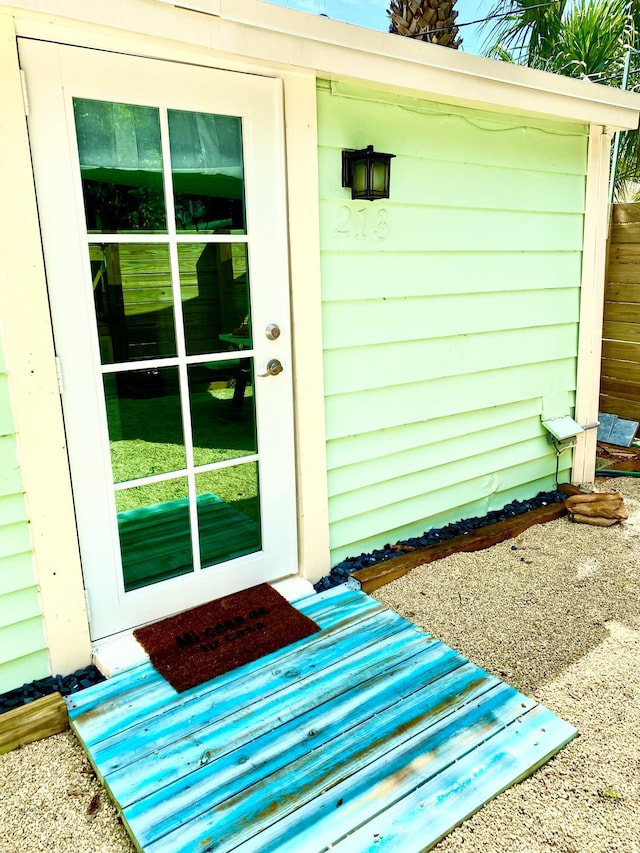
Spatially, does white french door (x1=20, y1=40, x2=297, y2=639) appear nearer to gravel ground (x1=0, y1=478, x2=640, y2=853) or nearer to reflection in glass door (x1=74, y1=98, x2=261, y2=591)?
reflection in glass door (x1=74, y1=98, x2=261, y2=591)

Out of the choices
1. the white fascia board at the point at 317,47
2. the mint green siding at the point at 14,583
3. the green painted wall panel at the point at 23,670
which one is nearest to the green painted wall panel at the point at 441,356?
the white fascia board at the point at 317,47

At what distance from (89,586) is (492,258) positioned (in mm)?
2330

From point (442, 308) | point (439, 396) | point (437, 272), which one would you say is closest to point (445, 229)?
point (437, 272)

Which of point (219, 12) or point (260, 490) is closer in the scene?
point (219, 12)

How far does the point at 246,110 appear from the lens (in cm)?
212

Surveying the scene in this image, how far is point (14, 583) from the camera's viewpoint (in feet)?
6.20

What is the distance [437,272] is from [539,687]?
1.77 m

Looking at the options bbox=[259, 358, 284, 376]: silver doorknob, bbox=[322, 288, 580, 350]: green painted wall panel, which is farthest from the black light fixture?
bbox=[259, 358, 284, 376]: silver doorknob

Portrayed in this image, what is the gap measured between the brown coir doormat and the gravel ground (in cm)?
37

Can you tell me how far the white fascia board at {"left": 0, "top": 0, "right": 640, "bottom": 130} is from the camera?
1.68m

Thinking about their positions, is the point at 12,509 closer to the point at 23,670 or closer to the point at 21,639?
the point at 21,639

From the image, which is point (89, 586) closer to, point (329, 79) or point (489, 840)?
point (489, 840)

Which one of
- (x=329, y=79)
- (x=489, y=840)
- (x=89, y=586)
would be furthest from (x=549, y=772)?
(x=329, y=79)

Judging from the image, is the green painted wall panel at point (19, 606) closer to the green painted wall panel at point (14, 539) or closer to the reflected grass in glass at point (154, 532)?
the green painted wall panel at point (14, 539)
